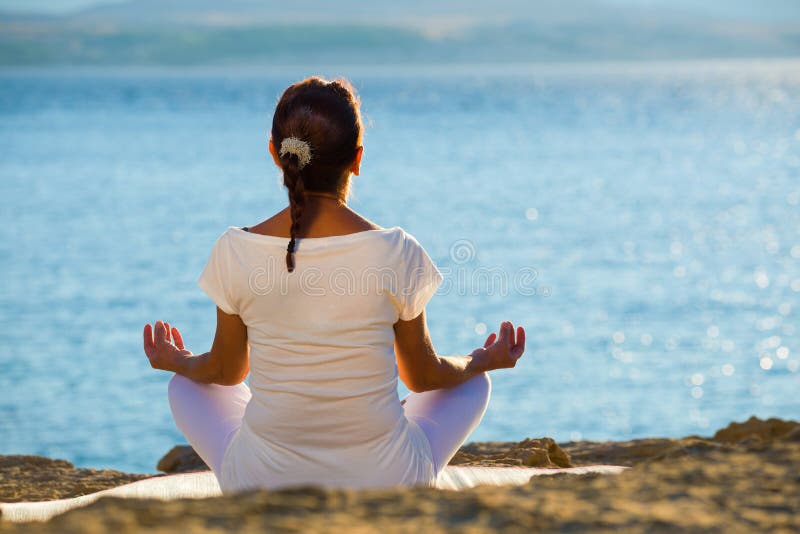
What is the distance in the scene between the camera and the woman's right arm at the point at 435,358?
3.39 metres

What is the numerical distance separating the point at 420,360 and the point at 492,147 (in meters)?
35.4

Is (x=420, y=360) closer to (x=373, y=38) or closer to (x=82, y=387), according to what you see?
(x=82, y=387)

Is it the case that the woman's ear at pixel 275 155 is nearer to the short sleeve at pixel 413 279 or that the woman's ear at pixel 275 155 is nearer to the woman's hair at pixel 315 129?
the woman's hair at pixel 315 129

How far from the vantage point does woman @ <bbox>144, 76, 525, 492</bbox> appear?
3.14 meters

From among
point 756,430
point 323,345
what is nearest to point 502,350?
point 323,345

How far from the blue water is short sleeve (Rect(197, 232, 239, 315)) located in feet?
2.78

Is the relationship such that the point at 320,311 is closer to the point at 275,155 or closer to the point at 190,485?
the point at 275,155

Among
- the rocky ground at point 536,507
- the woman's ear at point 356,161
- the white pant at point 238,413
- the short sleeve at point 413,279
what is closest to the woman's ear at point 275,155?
the woman's ear at point 356,161

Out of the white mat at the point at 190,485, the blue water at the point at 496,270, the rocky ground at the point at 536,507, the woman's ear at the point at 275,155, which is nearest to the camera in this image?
the rocky ground at the point at 536,507

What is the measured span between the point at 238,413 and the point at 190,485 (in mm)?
691

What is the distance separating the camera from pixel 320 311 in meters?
3.12

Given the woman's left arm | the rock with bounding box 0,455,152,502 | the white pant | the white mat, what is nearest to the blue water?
the woman's left arm

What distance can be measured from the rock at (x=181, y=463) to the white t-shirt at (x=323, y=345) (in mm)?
2646

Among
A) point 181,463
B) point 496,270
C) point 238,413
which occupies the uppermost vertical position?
point 238,413
